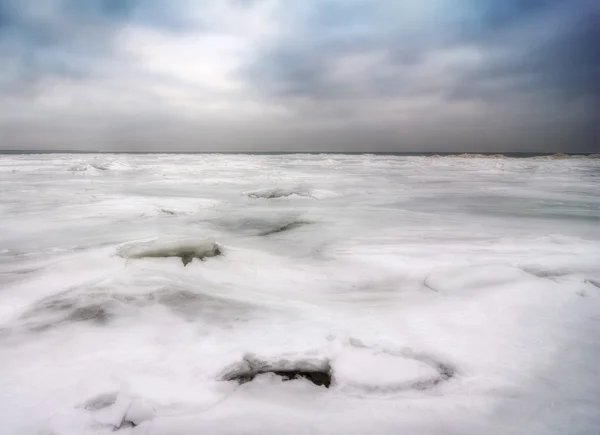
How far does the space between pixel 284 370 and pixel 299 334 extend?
31cm

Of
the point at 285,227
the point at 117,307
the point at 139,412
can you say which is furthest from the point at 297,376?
the point at 285,227

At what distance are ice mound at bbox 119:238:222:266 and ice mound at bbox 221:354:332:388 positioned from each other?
1.62 meters

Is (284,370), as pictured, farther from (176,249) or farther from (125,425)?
(176,249)

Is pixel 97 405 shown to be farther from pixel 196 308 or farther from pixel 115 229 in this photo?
pixel 115 229

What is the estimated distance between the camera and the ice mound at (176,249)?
3.29 m

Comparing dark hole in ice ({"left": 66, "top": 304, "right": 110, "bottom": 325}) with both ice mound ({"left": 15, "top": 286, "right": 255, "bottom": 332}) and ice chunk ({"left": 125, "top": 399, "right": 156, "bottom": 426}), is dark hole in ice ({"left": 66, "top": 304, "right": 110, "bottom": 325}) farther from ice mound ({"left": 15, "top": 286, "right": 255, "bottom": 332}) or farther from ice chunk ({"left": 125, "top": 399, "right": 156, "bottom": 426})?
ice chunk ({"left": 125, "top": 399, "right": 156, "bottom": 426})

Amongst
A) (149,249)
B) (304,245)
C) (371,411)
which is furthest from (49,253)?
(371,411)

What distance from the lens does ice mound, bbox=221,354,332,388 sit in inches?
65.0

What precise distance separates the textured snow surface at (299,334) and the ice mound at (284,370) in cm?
1

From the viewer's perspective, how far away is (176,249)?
3.40 m

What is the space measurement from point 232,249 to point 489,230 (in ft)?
11.1

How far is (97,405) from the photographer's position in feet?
4.75

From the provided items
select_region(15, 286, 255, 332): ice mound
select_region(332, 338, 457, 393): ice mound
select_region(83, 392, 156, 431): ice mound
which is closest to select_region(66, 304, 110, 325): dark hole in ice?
select_region(15, 286, 255, 332): ice mound

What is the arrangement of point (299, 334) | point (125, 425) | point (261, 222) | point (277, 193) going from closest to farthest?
1. point (125, 425)
2. point (299, 334)
3. point (261, 222)
4. point (277, 193)
